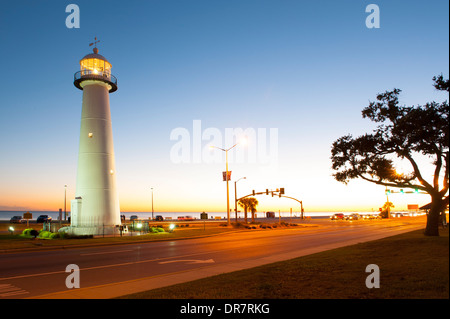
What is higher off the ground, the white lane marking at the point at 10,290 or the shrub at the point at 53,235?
the white lane marking at the point at 10,290

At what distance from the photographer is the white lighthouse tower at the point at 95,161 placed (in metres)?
30.5

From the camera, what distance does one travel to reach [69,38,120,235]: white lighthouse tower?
3050cm

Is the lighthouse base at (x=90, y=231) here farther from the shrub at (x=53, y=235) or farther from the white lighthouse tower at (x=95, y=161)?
the shrub at (x=53, y=235)

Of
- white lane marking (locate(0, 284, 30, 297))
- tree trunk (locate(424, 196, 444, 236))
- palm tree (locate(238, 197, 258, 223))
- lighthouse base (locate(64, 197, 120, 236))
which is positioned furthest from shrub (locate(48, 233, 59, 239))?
palm tree (locate(238, 197, 258, 223))

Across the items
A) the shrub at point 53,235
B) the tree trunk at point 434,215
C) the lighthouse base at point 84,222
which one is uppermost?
the tree trunk at point 434,215

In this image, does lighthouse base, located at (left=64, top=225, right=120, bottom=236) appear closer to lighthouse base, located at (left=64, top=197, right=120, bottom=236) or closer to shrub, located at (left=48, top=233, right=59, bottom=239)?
lighthouse base, located at (left=64, top=197, right=120, bottom=236)

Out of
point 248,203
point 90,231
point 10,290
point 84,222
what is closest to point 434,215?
point 10,290

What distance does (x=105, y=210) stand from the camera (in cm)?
3098

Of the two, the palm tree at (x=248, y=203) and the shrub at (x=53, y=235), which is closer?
the shrub at (x=53, y=235)

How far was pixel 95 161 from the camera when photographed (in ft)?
101

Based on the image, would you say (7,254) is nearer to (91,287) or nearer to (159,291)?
(91,287)

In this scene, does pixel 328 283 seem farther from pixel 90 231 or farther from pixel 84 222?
pixel 84 222

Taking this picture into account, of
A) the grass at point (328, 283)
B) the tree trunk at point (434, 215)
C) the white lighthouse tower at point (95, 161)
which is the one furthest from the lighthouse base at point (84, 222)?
the tree trunk at point (434, 215)
